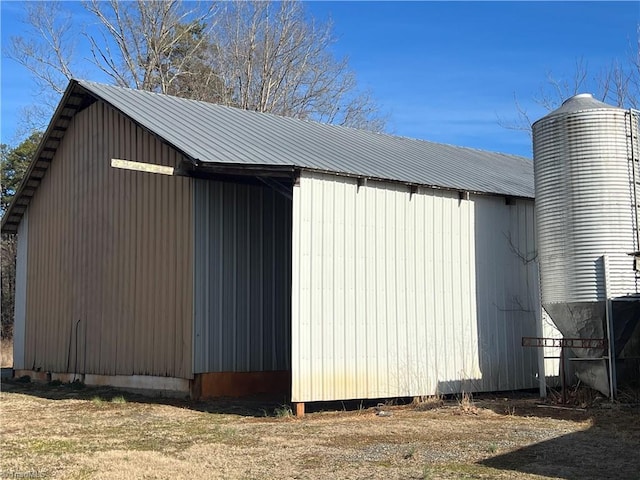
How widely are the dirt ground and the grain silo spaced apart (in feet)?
4.28

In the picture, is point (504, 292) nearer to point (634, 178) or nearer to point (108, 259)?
point (634, 178)

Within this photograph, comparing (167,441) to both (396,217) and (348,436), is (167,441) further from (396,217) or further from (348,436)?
(396,217)

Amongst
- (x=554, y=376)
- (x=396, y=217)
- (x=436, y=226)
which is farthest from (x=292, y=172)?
(x=554, y=376)

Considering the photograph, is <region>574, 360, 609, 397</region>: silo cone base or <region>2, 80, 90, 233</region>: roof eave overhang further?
<region>2, 80, 90, 233</region>: roof eave overhang

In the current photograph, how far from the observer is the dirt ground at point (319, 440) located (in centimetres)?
826

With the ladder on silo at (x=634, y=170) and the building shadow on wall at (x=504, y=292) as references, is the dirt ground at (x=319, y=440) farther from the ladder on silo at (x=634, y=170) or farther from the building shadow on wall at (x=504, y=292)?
the ladder on silo at (x=634, y=170)

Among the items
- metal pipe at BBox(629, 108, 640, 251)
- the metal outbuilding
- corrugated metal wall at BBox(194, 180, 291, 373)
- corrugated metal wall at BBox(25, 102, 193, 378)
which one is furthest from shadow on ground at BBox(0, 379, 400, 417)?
metal pipe at BBox(629, 108, 640, 251)

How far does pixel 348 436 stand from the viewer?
10617 millimetres

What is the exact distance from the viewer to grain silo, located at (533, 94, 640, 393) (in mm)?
12914

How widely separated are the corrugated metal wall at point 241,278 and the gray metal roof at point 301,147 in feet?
3.73

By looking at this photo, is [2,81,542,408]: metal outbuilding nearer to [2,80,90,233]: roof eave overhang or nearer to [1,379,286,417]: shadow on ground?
[2,80,90,233]: roof eave overhang

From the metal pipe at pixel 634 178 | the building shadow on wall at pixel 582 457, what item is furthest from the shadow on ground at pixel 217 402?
the metal pipe at pixel 634 178

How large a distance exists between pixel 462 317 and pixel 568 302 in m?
2.28

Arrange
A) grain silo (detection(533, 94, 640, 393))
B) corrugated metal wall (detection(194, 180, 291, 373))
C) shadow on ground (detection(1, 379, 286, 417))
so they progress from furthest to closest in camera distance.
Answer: corrugated metal wall (detection(194, 180, 291, 373)) < shadow on ground (detection(1, 379, 286, 417)) < grain silo (detection(533, 94, 640, 393))
